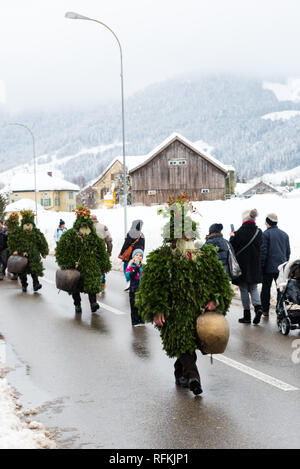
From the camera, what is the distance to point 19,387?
286 inches

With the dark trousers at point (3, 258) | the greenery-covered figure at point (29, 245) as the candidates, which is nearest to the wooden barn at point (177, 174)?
the dark trousers at point (3, 258)

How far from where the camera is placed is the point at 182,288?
6.75 m

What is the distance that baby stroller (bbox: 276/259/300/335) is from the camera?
31.3 feet

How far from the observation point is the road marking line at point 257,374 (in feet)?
22.8

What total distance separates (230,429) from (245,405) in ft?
2.45

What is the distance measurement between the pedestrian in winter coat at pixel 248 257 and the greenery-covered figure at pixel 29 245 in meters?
6.69

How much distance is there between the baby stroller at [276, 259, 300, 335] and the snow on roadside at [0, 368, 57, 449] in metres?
4.75

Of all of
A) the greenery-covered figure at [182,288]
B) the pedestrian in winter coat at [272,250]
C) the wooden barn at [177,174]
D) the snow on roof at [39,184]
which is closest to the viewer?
the greenery-covered figure at [182,288]

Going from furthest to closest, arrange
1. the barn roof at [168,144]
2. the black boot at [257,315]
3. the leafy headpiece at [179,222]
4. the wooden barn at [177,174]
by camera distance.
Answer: the wooden barn at [177,174]
the barn roof at [168,144]
the black boot at [257,315]
the leafy headpiece at [179,222]

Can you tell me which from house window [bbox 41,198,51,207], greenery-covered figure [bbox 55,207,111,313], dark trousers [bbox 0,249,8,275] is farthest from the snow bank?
house window [bbox 41,198,51,207]

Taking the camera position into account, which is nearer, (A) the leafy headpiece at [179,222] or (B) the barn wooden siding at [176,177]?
(A) the leafy headpiece at [179,222]

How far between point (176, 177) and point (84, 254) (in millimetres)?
47391

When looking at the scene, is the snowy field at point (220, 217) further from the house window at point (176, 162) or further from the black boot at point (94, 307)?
the house window at point (176, 162)
